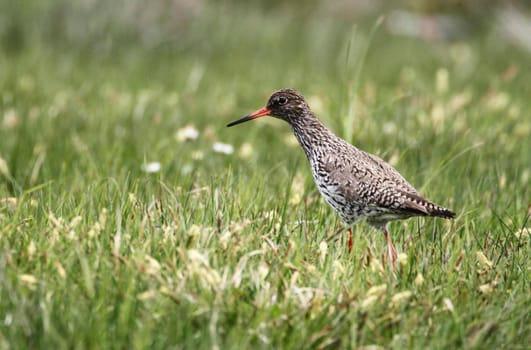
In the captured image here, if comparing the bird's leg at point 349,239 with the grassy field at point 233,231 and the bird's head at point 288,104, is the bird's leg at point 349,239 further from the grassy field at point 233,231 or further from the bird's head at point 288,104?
the bird's head at point 288,104

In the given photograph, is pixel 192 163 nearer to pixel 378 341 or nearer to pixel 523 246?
pixel 523 246

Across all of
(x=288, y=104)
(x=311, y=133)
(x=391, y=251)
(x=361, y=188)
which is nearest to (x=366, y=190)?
(x=361, y=188)

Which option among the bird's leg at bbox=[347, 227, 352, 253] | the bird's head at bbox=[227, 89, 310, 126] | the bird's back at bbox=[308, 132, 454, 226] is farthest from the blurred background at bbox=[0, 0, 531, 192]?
the bird's leg at bbox=[347, 227, 352, 253]

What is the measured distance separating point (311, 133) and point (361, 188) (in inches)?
27.1

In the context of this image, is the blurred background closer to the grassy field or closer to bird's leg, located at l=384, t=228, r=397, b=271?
the grassy field

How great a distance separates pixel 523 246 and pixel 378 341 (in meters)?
1.26

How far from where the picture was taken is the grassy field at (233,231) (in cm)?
306

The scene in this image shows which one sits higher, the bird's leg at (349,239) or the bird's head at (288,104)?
the bird's head at (288,104)

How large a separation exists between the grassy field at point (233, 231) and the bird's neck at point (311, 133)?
9.3 inches

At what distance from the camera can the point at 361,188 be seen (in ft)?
13.9

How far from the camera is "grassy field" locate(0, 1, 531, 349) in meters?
3.06

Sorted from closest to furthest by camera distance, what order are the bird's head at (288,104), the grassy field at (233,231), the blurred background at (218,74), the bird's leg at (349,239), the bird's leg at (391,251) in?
the grassy field at (233,231) < the bird's leg at (391,251) < the bird's leg at (349,239) < the bird's head at (288,104) < the blurred background at (218,74)

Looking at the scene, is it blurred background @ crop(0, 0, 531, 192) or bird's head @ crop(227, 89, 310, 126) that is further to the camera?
blurred background @ crop(0, 0, 531, 192)

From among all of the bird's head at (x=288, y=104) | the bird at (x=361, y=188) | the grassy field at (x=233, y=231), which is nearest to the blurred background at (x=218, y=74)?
the grassy field at (x=233, y=231)
